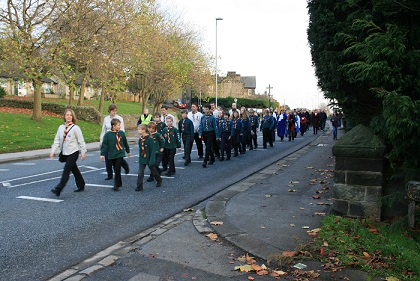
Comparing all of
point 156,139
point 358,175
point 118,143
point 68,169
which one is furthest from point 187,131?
point 358,175

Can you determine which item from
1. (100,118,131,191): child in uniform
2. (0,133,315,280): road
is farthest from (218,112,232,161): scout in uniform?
(100,118,131,191): child in uniform

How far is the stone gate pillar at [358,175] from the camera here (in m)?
5.78

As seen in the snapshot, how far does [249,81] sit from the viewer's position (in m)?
122

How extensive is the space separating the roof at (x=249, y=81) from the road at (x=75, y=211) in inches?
4290

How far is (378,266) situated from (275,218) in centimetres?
214

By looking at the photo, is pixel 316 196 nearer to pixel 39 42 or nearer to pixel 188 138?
pixel 188 138

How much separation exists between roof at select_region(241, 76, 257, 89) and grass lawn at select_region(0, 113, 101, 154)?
92658mm

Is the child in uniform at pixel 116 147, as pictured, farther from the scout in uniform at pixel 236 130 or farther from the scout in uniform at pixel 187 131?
the scout in uniform at pixel 236 130

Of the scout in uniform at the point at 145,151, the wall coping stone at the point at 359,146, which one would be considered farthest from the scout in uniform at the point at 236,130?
the wall coping stone at the point at 359,146

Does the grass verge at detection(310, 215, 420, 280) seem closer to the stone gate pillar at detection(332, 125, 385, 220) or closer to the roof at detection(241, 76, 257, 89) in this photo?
the stone gate pillar at detection(332, 125, 385, 220)

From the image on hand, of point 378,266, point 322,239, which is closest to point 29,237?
point 322,239

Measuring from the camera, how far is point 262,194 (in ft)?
27.2

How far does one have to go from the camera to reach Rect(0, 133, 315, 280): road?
5.02 m

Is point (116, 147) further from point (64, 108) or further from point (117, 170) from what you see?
point (64, 108)
